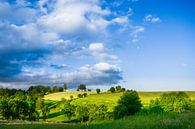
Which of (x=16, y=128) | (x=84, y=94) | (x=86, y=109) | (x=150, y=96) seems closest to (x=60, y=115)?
(x=86, y=109)

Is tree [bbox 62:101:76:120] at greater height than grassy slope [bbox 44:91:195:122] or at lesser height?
lesser

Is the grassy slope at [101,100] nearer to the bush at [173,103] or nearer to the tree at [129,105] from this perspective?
the bush at [173,103]

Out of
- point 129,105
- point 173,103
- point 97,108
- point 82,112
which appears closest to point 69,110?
point 82,112

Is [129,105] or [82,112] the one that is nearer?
[129,105]

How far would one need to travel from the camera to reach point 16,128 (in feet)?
62.4

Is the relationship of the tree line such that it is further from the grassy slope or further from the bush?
the grassy slope

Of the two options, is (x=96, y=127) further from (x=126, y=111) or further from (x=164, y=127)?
(x=126, y=111)

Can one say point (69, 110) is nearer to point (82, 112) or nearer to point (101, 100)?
point (82, 112)

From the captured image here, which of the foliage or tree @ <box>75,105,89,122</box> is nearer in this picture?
the foliage

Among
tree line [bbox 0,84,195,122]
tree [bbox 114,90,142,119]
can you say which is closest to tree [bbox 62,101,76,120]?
tree line [bbox 0,84,195,122]

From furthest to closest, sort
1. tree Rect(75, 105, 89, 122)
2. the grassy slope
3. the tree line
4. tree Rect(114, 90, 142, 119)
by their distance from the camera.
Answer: the grassy slope, tree Rect(75, 105, 89, 122), the tree line, tree Rect(114, 90, 142, 119)

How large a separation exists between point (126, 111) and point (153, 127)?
103718mm

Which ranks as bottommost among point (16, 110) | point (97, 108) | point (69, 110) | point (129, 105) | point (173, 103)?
point (69, 110)

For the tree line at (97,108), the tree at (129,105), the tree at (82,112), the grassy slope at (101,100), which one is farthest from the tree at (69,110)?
the tree at (129,105)
